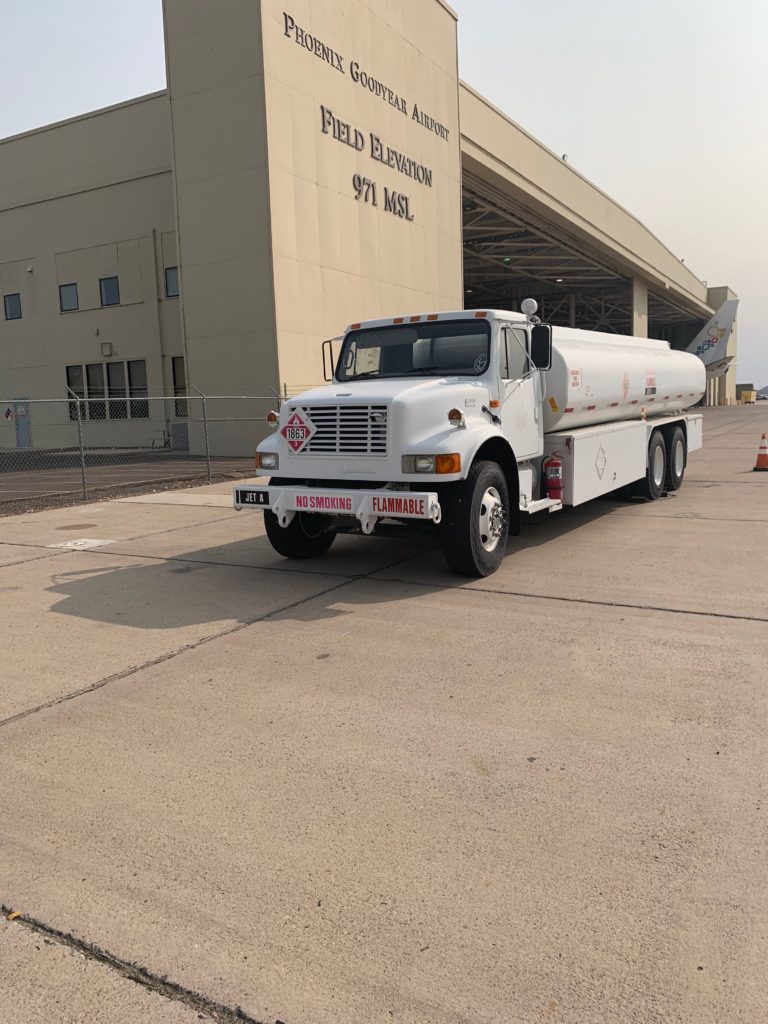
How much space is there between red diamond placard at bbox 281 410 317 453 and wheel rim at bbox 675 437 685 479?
767 cm

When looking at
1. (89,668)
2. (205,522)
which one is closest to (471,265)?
(205,522)

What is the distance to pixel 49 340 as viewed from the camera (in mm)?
28688

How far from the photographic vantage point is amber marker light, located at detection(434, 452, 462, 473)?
6625 mm

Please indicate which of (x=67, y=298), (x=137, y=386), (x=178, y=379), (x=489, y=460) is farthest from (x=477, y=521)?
(x=67, y=298)

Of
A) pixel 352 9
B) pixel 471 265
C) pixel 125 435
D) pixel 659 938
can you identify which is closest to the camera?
pixel 659 938

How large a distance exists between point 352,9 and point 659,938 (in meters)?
24.4

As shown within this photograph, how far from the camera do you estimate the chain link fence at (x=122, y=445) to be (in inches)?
609

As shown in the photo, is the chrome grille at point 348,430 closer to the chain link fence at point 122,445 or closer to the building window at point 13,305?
the chain link fence at point 122,445

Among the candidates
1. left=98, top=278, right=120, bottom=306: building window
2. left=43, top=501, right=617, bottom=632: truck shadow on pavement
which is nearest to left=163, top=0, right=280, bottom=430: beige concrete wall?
left=98, top=278, right=120, bottom=306: building window

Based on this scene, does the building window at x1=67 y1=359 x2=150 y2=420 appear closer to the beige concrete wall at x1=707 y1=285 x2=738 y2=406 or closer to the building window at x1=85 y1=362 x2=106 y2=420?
the building window at x1=85 y1=362 x2=106 y2=420

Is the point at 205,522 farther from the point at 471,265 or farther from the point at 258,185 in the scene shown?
the point at 471,265

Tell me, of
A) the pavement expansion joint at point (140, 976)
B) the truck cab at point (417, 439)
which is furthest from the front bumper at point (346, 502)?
the pavement expansion joint at point (140, 976)

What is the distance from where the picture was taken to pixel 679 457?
13086mm

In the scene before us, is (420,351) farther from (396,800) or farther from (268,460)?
(396,800)
